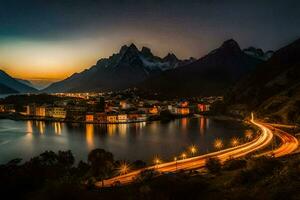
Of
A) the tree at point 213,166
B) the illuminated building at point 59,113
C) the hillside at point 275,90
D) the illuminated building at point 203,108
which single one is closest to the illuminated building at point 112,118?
the illuminated building at point 59,113

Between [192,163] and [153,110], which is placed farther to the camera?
[153,110]

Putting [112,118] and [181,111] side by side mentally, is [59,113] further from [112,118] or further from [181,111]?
[181,111]

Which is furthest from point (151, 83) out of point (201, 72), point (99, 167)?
point (99, 167)

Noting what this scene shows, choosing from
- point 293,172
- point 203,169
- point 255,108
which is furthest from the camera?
point 255,108

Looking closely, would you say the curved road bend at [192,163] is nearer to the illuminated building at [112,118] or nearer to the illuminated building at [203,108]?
the illuminated building at [112,118]

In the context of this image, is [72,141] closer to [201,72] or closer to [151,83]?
[151,83]

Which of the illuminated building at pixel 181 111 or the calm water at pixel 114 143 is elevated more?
the illuminated building at pixel 181 111

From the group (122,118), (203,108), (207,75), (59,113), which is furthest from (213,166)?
(207,75)
